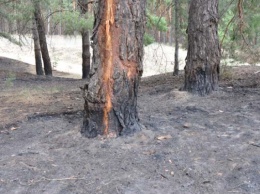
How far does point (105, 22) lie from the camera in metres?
4.32

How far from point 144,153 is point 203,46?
3352 mm

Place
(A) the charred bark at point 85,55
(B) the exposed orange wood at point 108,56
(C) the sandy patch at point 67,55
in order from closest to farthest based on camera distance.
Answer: (B) the exposed orange wood at point 108,56 < (A) the charred bark at point 85,55 < (C) the sandy patch at point 67,55

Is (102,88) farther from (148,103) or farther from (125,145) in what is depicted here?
(148,103)

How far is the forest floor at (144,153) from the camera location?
3.41m

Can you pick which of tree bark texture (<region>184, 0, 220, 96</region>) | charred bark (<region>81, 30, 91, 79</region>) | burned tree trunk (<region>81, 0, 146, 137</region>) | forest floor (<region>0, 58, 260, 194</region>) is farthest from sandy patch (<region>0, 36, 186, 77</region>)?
burned tree trunk (<region>81, 0, 146, 137</region>)

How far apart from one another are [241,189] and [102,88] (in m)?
1.88

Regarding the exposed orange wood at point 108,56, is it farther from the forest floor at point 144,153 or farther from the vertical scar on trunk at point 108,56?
the forest floor at point 144,153

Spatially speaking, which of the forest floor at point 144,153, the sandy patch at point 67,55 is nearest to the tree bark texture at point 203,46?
the forest floor at point 144,153

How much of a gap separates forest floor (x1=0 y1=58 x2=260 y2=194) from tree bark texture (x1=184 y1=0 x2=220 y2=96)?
79cm

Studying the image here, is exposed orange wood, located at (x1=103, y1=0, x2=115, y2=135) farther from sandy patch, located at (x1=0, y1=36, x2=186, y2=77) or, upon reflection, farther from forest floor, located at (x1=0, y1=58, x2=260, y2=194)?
sandy patch, located at (x1=0, y1=36, x2=186, y2=77)

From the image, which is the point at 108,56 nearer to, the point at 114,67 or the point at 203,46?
the point at 114,67

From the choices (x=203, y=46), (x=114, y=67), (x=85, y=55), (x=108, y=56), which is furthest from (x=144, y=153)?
(x=85, y=55)

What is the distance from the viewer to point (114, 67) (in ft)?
14.2

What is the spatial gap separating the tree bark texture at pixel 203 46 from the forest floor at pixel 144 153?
79cm
